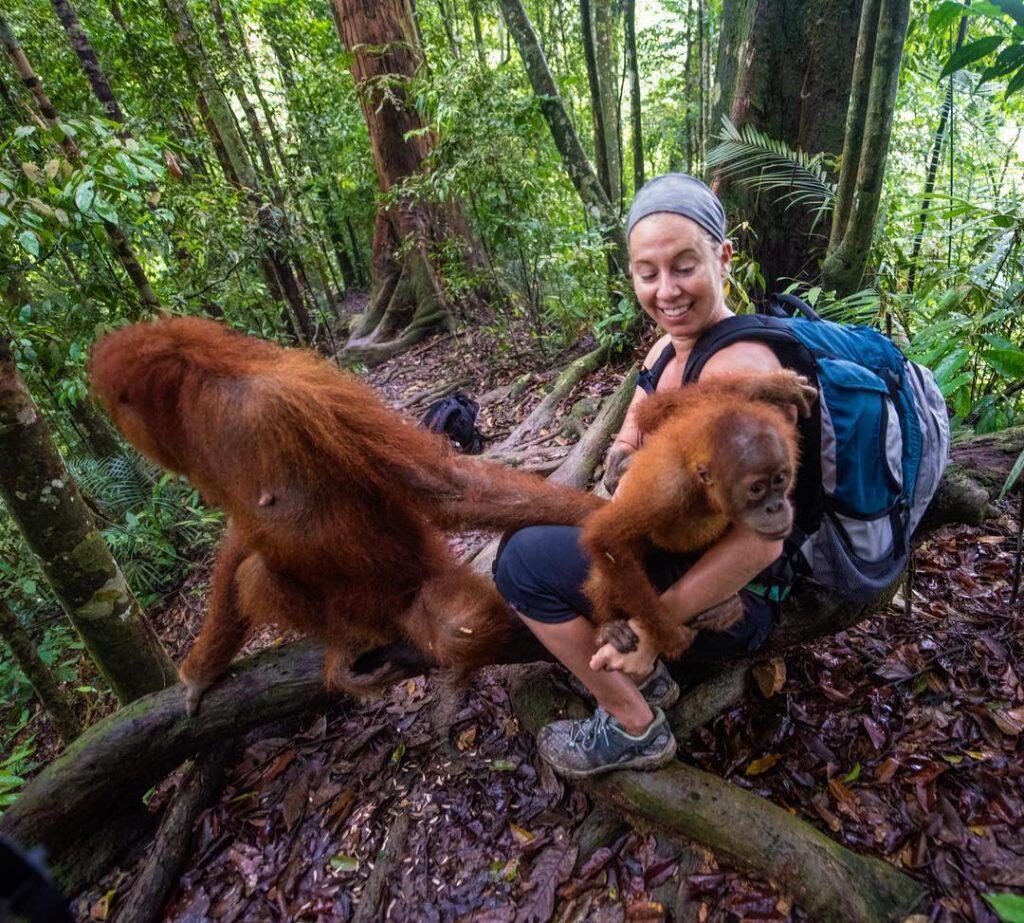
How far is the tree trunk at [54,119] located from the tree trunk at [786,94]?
413 cm

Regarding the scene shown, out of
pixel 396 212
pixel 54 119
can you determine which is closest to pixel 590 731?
pixel 54 119

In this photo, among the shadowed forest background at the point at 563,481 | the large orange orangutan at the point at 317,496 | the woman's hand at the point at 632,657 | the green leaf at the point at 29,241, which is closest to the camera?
the woman's hand at the point at 632,657

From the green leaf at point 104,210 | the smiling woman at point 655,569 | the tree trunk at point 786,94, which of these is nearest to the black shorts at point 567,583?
the smiling woman at point 655,569

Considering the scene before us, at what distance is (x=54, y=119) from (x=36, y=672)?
3079 millimetres

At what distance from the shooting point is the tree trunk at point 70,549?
2297mm

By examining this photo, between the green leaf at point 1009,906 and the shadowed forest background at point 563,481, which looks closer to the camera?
the green leaf at point 1009,906

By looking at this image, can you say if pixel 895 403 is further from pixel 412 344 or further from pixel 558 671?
pixel 412 344

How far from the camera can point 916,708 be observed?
236 cm

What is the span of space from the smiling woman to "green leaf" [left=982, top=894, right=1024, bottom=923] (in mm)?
780

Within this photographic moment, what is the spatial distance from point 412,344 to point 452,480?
7934mm

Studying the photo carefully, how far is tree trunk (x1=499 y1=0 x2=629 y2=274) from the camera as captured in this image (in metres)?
5.40

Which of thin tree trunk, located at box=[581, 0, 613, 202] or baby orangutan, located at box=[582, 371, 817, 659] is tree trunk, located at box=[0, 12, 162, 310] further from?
thin tree trunk, located at box=[581, 0, 613, 202]

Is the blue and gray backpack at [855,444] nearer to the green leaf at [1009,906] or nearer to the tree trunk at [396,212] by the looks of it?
the green leaf at [1009,906]

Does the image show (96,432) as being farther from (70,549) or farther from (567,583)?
(567,583)
